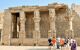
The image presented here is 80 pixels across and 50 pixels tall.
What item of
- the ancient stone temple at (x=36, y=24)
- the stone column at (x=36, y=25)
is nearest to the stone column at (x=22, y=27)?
the ancient stone temple at (x=36, y=24)

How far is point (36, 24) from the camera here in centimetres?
2320

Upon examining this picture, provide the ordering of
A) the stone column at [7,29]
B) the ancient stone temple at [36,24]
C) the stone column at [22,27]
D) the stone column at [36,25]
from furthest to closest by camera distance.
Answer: the stone column at [7,29] → the stone column at [22,27] → the stone column at [36,25] → the ancient stone temple at [36,24]

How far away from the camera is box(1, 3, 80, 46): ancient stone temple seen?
22647mm

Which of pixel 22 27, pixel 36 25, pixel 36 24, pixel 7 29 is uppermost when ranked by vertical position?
pixel 36 24

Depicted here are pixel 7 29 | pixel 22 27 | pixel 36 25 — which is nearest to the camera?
pixel 36 25

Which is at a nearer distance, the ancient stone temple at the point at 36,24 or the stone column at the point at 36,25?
the ancient stone temple at the point at 36,24

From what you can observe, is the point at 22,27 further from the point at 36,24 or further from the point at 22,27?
the point at 36,24

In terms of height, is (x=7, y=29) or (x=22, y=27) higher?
(x=22, y=27)

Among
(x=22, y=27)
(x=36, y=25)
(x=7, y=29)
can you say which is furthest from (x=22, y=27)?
(x=7, y=29)

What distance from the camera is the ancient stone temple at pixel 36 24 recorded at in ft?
74.3

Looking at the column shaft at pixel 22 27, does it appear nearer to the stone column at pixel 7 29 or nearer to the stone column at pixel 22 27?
the stone column at pixel 22 27

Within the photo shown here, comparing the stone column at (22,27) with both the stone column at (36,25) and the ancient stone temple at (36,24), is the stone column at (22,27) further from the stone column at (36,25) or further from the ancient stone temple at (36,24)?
the stone column at (36,25)

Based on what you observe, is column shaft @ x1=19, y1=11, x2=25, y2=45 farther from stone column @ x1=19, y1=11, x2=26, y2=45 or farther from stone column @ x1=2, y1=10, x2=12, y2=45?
stone column @ x1=2, y1=10, x2=12, y2=45

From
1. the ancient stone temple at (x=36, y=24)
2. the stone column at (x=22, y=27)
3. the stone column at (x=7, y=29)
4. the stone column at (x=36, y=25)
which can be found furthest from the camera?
the stone column at (x=7, y=29)
